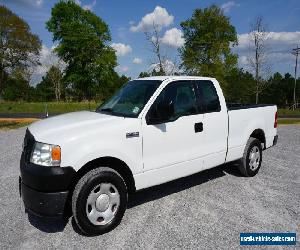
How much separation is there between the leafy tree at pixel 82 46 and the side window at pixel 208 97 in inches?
1428

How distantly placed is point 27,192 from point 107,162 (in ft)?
3.52

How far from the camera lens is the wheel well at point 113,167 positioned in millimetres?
4105

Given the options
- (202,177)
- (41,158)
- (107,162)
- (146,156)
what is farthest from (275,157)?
(41,158)

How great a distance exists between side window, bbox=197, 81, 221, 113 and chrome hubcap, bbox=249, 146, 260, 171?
58.8 inches

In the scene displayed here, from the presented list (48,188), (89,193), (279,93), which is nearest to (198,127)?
(89,193)

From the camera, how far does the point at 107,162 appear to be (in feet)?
14.1

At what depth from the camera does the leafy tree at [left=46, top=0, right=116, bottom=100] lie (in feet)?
133

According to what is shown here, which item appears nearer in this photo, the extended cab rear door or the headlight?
the headlight

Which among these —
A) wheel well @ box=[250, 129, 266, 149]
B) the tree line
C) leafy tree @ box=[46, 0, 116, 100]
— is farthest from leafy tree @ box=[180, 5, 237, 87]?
wheel well @ box=[250, 129, 266, 149]

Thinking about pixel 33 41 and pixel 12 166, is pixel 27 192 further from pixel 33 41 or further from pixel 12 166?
pixel 33 41

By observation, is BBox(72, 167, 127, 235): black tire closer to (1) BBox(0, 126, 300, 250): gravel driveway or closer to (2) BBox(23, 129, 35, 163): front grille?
(1) BBox(0, 126, 300, 250): gravel driveway

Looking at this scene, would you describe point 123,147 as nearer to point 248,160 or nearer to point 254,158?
point 248,160

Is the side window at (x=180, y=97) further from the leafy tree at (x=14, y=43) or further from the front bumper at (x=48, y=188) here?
the leafy tree at (x=14, y=43)

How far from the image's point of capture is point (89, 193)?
13.2 feet
